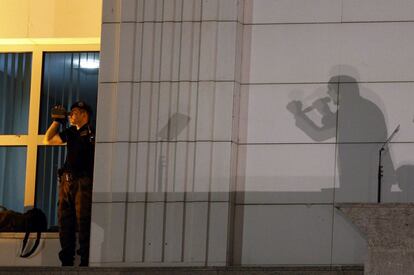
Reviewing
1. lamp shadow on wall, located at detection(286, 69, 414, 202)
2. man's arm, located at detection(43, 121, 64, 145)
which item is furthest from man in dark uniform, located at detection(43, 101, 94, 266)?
lamp shadow on wall, located at detection(286, 69, 414, 202)

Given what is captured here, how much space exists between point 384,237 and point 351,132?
10.5ft

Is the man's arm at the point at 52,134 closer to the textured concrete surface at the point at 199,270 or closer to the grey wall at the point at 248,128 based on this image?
the grey wall at the point at 248,128

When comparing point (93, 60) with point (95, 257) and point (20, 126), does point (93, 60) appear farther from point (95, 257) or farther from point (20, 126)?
point (95, 257)

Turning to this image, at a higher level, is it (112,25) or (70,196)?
(112,25)

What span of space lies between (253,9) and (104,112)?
2074mm

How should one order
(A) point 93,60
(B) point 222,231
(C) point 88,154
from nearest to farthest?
1. (B) point 222,231
2. (C) point 88,154
3. (A) point 93,60

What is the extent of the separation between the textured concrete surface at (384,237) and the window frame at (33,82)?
Answer: 6652 millimetres

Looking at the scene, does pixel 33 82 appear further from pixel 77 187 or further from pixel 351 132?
pixel 351 132

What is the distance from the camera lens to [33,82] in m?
17.5

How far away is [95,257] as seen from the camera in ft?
47.7

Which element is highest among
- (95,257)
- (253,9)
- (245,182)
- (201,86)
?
(253,9)

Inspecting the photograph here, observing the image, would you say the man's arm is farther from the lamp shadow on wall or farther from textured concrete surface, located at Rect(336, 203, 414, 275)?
textured concrete surface, located at Rect(336, 203, 414, 275)

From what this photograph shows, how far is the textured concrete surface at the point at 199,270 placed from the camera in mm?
12750

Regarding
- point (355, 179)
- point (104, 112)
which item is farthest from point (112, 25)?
point (355, 179)
